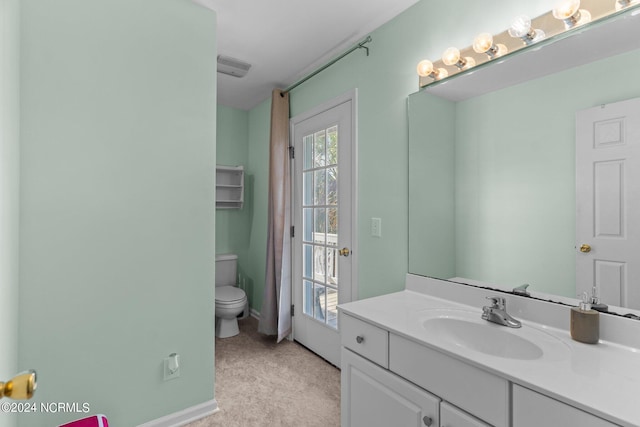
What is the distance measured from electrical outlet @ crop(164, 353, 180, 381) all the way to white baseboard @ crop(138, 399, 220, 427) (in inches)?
8.4

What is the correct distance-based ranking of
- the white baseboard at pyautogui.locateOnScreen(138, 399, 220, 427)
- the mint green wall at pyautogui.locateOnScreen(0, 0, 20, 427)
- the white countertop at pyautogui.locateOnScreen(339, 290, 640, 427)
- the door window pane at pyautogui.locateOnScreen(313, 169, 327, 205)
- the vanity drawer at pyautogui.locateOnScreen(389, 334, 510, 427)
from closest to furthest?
the white countertop at pyautogui.locateOnScreen(339, 290, 640, 427) → the vanity drawer at pyautogui.locateOnScreen(389, 334, 510, 427) → the mint green wall at pyautogui.locateOnScreen(0, 0, 20, 427) → the white baseboard at pyautogui.locateOnScreen(138, 399, 220, 427) → the door window pane at pyautogui.locateOnScreen(313, 169, 327, 205)

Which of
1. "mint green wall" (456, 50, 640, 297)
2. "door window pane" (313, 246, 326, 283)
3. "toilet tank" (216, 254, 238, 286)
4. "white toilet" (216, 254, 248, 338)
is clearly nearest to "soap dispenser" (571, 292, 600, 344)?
"mint green wall" (456, 50, 640, 297)

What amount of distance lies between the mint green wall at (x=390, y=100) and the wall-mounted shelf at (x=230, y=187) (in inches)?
62.2

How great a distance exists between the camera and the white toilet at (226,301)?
2902 millimetres

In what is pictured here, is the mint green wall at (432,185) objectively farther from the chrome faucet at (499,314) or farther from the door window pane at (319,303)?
the door window pane at (319,303)

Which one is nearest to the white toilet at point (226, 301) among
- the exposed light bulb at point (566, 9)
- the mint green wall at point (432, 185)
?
the mint green wall at point (432, 185)

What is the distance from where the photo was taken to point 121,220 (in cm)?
164

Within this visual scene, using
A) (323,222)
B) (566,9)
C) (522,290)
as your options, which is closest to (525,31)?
(566,9)

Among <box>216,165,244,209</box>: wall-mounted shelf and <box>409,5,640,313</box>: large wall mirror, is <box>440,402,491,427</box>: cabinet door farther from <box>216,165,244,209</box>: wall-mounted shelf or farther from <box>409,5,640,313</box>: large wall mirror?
<box>216,165,244,209</box>: wall-mounted shelf

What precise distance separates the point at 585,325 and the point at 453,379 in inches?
19.9

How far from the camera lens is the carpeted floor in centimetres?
183

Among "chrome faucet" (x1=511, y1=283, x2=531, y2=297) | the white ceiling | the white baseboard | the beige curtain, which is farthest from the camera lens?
the beige curtain

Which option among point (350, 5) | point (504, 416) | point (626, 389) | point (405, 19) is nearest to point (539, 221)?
point (626, 389)

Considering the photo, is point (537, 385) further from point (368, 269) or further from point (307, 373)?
point (307, 373)
